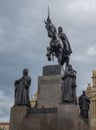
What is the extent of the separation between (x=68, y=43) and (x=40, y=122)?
5.29 m

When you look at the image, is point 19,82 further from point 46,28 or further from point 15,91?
point 46,28

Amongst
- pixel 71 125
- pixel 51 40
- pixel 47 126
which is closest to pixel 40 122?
pixel 47 126

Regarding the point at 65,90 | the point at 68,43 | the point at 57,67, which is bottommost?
the point at 65,90

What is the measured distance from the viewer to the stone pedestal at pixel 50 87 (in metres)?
19.2

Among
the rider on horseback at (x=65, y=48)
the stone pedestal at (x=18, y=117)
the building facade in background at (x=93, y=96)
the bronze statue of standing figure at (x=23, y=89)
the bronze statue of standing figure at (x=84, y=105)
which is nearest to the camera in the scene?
the stone pedestal at (x=18, y=117)

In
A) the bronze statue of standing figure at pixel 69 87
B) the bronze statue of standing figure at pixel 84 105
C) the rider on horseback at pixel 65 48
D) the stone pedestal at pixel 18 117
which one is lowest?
the stone pedestal at pixel 18 117

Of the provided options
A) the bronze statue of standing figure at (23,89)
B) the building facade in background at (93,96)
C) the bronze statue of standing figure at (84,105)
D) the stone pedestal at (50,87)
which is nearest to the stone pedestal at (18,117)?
the bronze statue of standing figure at (23,89)

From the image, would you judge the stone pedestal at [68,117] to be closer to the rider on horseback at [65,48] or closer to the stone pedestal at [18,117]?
the stone pedestal at [18,117]

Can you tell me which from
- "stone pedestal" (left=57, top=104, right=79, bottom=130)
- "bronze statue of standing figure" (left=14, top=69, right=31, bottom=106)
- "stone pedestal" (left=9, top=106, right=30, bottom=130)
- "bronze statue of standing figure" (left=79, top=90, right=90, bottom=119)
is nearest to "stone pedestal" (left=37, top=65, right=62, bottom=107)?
"bronze statue of standing figure" (left=14, top=69, right=31, bottom=106)

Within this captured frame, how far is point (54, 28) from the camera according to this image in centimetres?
2152

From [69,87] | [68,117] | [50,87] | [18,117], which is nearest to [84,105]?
[50,87]

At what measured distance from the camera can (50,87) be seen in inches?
771

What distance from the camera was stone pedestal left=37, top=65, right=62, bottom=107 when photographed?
19.2 metres

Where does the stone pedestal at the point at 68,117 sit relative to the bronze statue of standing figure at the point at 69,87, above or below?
below
